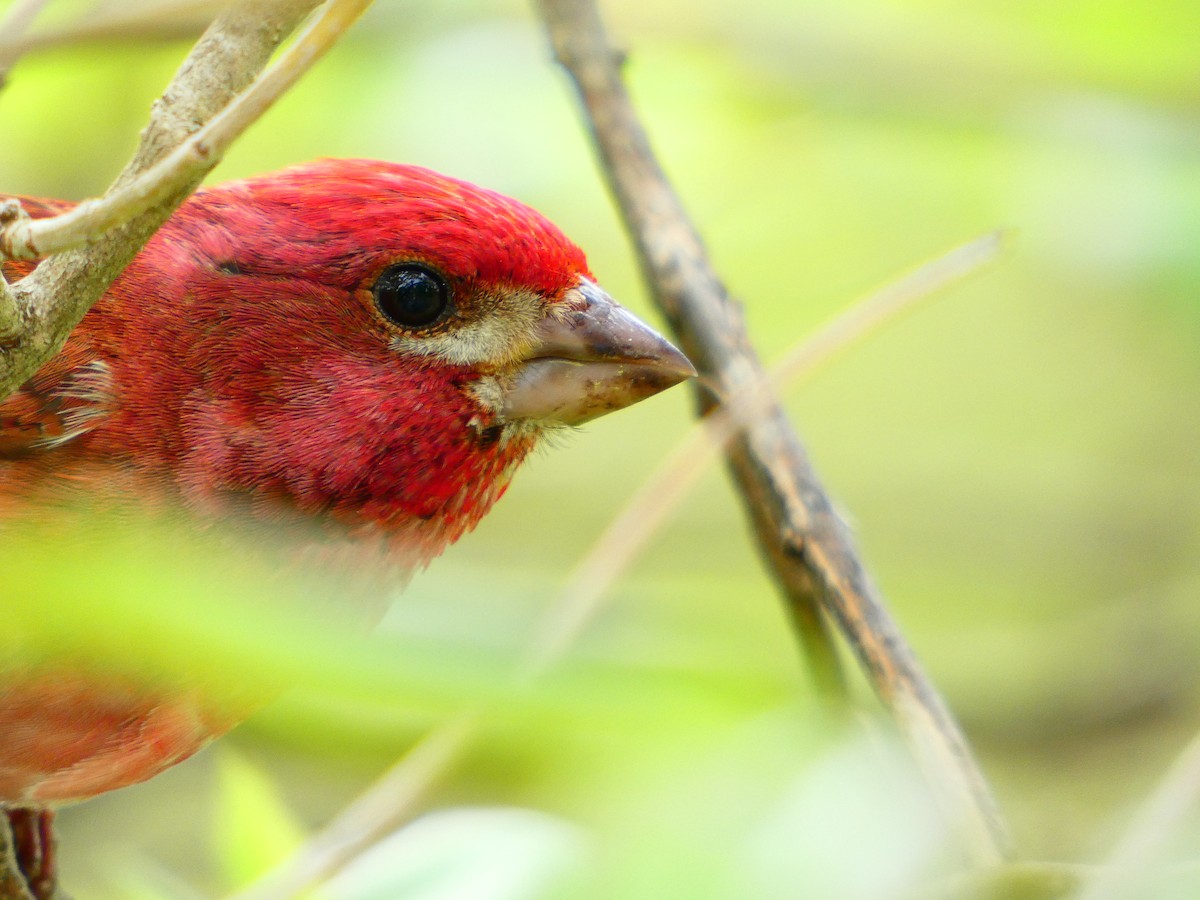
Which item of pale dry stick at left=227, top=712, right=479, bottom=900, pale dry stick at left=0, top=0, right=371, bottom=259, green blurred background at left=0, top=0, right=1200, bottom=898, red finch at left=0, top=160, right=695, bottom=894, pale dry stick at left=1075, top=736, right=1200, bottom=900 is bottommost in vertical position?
Result: pale dry stick at left=1075, top=736, right=1200, bottom=900

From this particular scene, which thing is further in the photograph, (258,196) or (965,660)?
(965,660)

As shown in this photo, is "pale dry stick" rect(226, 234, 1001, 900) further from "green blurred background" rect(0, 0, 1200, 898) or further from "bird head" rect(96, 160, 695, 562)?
"bird head" rect(96, 160, 695, 562)

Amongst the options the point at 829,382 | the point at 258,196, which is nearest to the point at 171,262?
the point at 258,196

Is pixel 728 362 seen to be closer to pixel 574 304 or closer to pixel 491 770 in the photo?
pixel 574 304

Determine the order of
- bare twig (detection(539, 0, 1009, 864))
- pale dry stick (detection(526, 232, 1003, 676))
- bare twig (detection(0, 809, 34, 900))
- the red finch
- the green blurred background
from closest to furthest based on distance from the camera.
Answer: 1. the green blurred background
2. bare twig (detection(539, 0, 1009, 864))
3. pale dry stick (detection(526, 232, 1003, 676))
4. the red finch
5. bare twig (detection(0, 809, 34, 900))

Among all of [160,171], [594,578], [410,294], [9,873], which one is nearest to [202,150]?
[160,171]

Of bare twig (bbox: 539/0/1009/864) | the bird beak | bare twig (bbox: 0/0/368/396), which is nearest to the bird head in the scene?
the bird beak
